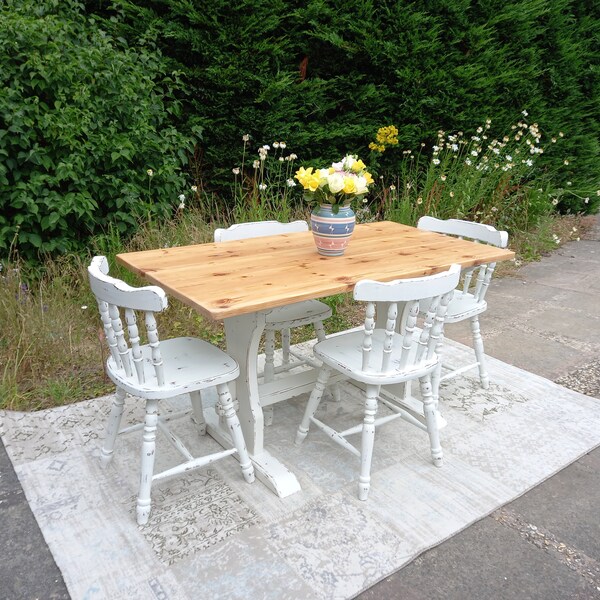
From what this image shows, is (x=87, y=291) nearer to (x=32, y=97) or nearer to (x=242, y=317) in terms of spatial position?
(x=32, y=97)

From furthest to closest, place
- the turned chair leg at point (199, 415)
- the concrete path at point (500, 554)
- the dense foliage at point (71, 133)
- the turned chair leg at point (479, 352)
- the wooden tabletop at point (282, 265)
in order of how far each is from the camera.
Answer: the dense foliage at point (71, 133), the turned chair leg at point (479, 352), the turned chair leg at point (199, 415), the wooden tabletop at point (282, 265), the concrete path at point (500, 554)

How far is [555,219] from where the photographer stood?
6699mm

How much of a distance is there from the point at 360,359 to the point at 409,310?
0.30 metres

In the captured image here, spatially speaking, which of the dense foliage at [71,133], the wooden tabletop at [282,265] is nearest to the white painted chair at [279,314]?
the wooden tabletop at [282,265]

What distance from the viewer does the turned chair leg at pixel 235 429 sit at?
6.82 ft

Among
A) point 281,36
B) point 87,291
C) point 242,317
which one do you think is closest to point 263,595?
point 242,317

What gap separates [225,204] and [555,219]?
4.18m

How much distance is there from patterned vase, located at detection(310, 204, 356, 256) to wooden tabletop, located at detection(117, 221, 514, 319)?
5cm

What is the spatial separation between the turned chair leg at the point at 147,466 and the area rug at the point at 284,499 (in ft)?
0.19

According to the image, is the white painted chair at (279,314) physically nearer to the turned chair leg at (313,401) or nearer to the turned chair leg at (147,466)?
the turned chair leg at (313,401)

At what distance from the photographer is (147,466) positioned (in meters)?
1.96

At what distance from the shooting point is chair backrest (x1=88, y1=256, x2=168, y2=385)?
174 centimetres

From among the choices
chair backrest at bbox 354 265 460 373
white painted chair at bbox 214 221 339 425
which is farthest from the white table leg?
chair backrest at bbox 354 265 460 373

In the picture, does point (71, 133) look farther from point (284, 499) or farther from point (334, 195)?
point (284, 499)
